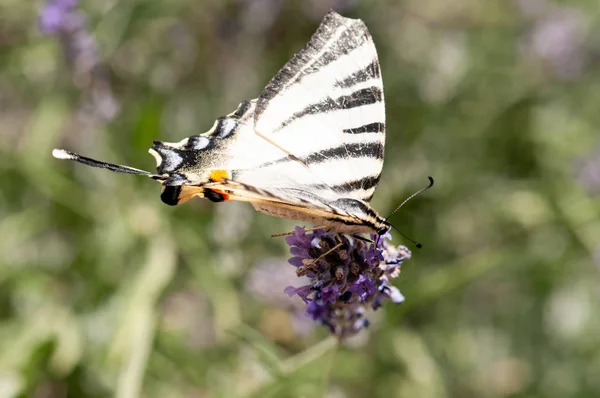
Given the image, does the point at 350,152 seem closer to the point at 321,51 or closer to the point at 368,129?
the point at 368,129

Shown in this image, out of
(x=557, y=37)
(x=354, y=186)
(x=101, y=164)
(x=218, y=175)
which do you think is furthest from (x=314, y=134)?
(x=557, y=37)

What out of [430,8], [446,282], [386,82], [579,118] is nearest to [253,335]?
[446,282]

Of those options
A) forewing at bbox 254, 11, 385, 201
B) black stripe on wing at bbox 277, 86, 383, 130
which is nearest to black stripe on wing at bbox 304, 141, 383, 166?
forewing at bbox 254, 11, 385, 201

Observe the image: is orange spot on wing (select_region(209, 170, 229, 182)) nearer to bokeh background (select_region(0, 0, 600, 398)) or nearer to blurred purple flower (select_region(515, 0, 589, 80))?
bokeh background (select_region(0, 0, 600, 398))

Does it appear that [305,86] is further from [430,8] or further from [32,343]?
[430,8]

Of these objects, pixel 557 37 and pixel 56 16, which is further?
pixel 557 37

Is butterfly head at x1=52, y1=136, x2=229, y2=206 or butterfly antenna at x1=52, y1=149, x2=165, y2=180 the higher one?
butterfly antenna at x1=52, y1=149, x2=165, y2=180
